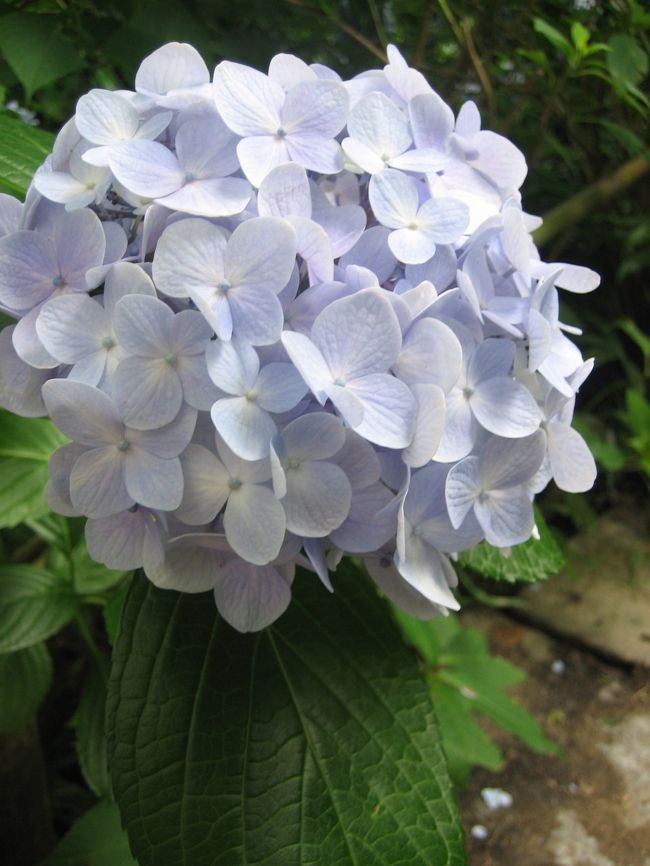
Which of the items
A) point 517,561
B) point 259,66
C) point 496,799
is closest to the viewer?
point 517,561

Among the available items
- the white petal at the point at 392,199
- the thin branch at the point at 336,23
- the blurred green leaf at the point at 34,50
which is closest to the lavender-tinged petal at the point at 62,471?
the white petal at the point at 392,199

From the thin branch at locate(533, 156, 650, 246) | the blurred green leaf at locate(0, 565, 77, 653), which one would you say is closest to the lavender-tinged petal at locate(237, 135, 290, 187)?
the blurred green leaf at locate(0, 565, 77, 653)

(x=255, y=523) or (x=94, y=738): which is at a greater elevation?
(x=255, y=523)

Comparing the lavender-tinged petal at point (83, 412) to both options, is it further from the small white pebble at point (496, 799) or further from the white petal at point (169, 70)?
the small white pebble at point (496, 799)

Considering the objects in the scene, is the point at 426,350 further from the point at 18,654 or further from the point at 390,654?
the point at 18,654

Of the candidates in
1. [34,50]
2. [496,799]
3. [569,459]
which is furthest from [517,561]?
[496,799]

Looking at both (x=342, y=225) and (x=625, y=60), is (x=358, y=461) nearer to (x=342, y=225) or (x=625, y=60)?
(x=342, y=225)

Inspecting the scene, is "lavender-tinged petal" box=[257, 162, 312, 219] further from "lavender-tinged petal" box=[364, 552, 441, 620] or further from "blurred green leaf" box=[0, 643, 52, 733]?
"blurred green leaf" box=[0, 643, 52, 733]
